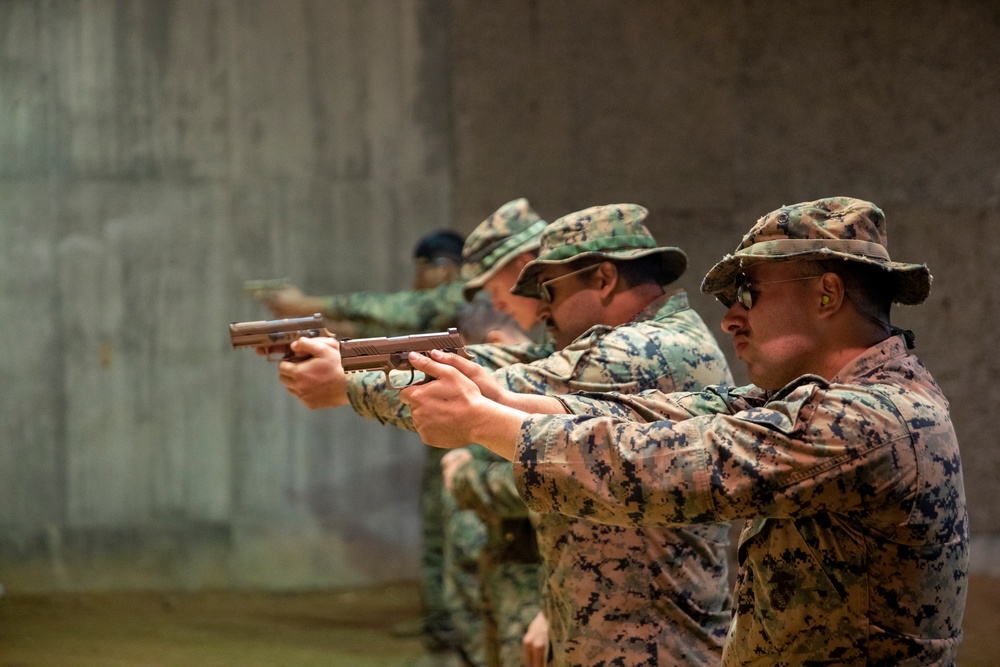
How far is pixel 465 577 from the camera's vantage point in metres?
4.48

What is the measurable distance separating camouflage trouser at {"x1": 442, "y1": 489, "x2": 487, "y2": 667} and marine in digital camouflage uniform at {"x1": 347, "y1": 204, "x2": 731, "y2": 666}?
1.51 m

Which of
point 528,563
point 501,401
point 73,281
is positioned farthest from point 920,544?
point 73,281

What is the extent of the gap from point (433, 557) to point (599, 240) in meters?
3.21

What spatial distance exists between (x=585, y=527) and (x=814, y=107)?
3996 millimetres

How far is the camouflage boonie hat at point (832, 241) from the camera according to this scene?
1.76 metres

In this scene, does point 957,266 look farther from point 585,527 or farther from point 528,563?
point 585,527

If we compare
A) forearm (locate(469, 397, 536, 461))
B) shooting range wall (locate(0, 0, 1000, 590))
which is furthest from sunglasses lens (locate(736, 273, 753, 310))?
shooting range wall (locate(0, 0, 1000, 590))

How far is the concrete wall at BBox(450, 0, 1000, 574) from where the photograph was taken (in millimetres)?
5703

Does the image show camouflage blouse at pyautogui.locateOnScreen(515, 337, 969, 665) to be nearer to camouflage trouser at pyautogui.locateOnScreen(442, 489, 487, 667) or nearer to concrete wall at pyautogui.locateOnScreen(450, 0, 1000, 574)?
camouflage trouser at pyautogui.locateOnScreen(442, 489, 487, 667)

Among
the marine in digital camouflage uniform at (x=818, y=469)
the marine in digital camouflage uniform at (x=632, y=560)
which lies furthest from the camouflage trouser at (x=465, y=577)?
the marine in digital camouflage uniform at (x=818, y=469)

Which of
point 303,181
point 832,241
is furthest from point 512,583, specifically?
point 303,181

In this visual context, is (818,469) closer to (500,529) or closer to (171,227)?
(500,529)

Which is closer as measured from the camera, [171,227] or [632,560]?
[632,560]

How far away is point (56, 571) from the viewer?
19.9 feet
